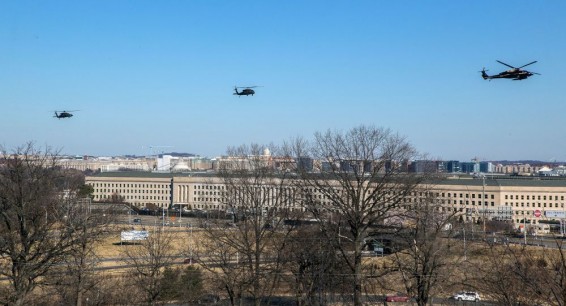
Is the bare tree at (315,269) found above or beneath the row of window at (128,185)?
beneath

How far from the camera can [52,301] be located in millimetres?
22328

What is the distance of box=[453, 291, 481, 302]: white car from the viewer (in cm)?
2532

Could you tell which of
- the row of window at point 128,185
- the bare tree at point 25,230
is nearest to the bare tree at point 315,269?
the bare tree at point 25,230

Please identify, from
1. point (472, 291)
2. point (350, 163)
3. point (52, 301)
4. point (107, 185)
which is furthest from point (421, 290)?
point (107, 185)

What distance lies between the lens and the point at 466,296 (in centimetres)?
2548

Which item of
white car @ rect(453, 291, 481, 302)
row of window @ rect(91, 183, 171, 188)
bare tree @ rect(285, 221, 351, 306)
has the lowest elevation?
white car @ rect(453, 291, 481, 302)

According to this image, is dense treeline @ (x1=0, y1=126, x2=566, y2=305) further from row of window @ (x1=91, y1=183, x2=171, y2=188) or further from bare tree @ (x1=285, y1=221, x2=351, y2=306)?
row of window @ (x1=91, y1=183, x2=171, y2=188)

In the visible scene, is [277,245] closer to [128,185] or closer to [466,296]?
[466,296]

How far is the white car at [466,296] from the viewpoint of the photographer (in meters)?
25.3

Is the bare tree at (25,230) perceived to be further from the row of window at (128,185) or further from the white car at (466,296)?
the row of window at (128,185)

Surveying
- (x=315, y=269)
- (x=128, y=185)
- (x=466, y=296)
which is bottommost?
(x=466, y=296)

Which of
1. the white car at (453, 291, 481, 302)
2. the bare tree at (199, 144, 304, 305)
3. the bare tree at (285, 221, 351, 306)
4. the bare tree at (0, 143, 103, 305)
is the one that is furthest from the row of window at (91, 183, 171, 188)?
the bare tree at (0, 143, 103, 305)

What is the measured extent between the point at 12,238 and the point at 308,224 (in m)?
14.6

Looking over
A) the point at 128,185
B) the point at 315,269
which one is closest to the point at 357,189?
the point at 315,269
